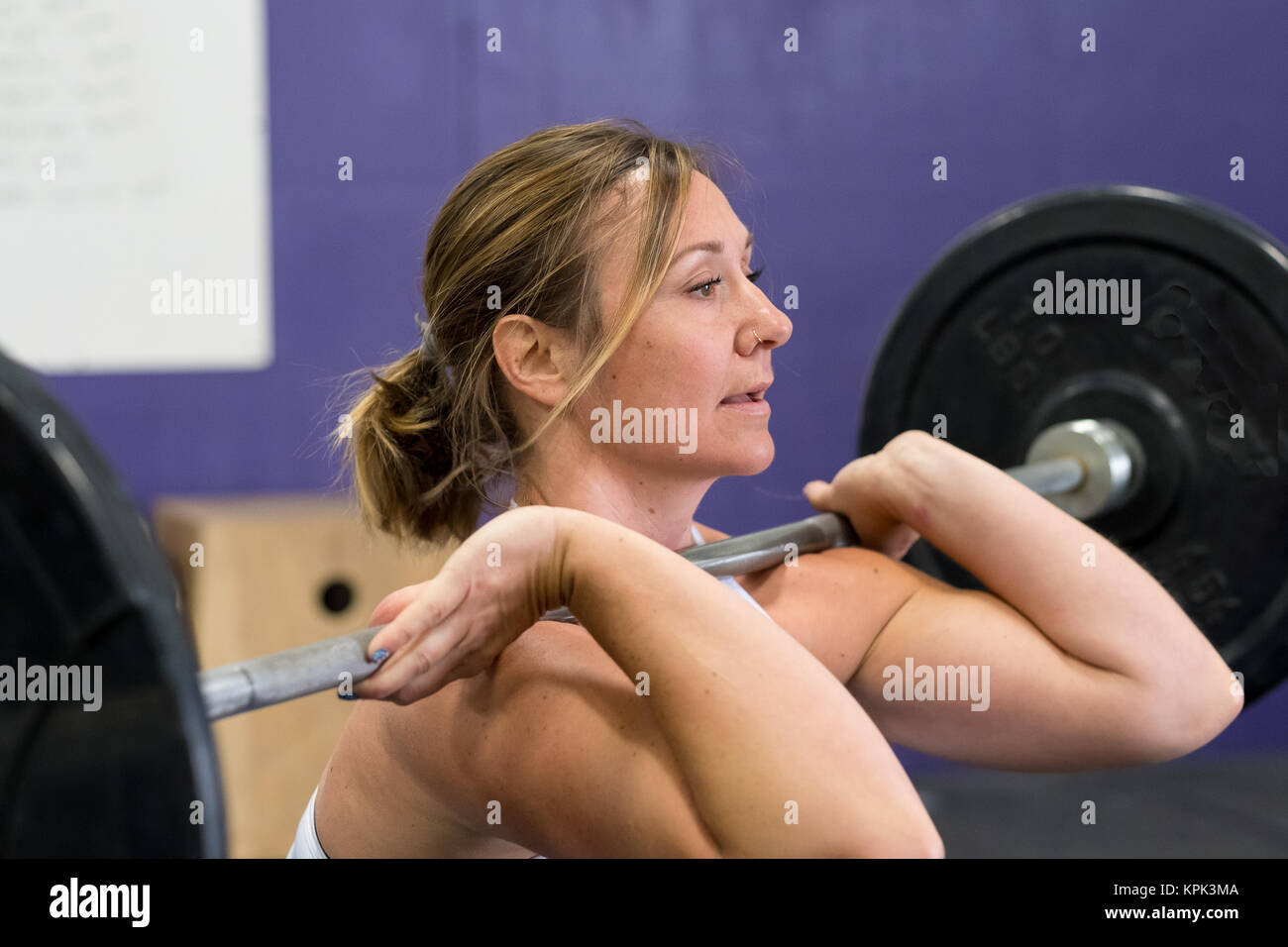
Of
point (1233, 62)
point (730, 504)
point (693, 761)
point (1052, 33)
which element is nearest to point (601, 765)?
point (693, 761)

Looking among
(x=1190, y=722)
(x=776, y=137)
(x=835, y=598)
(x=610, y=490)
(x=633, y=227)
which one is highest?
(x=776, y=137)

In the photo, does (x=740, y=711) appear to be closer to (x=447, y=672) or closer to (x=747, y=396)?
(x=447, y=672)

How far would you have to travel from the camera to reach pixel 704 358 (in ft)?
3.13

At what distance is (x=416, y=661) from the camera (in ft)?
2.37

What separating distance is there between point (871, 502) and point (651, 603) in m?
0.43

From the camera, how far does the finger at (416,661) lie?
2.32 feet

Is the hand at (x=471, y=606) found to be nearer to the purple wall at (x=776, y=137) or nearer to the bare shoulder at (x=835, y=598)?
the bare shoulder at (x=835, y=598)

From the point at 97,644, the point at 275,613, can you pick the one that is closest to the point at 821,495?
the point at 97,644

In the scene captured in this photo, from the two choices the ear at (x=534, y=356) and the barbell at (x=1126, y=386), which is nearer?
the ear at (x=534, y=356)

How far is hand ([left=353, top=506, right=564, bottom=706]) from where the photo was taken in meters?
0.71

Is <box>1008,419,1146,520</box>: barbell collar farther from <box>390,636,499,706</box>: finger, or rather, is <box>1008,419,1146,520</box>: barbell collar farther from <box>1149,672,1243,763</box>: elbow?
<box>390,636,499,706</box>: finger

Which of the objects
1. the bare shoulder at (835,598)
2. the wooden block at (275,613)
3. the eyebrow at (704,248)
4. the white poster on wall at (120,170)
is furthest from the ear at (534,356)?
the white poster on wall at (120,170)

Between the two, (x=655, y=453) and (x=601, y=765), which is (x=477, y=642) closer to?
(x=601, y=765)
